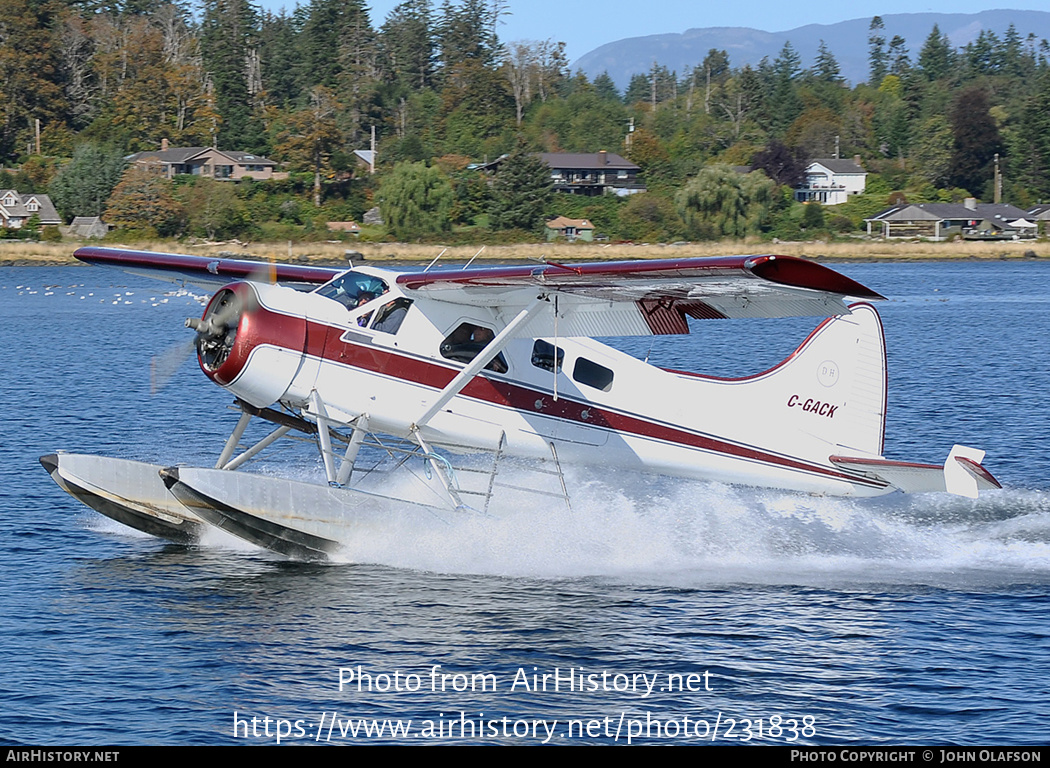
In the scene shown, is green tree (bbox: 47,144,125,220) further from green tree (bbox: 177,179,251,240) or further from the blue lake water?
the blue lake water

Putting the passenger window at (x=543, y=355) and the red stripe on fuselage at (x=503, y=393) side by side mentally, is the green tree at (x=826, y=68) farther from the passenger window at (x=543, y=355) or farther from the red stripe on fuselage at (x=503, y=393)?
the passenger window at (x=543, y=355)

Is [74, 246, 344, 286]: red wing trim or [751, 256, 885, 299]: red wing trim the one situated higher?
[751, 256, 885, 299]: red wing trim

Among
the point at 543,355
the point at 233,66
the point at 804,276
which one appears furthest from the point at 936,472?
the point at 233,66

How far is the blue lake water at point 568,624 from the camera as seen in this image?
878cm

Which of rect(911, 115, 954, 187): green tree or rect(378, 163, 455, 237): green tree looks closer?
rect(378, 163, 455, 237): green tree

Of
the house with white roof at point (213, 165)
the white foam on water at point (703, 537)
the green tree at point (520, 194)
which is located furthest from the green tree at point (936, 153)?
the white foam on water at point (703, 537)

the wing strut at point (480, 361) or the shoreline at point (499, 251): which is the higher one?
the wing strut at point (480, 361)

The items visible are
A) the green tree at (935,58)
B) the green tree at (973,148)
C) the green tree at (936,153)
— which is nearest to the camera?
the green tree at (936,153)

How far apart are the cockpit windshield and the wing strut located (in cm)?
108

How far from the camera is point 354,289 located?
11719 millimetres

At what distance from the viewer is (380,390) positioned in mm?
11688

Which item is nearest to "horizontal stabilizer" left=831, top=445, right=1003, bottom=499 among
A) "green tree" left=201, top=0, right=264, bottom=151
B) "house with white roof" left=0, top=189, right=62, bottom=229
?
"house with white roof" left=0, top=189, right=62, bottom=229

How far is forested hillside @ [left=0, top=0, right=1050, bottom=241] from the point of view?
256ft

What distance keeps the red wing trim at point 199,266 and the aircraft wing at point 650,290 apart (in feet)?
9.66
